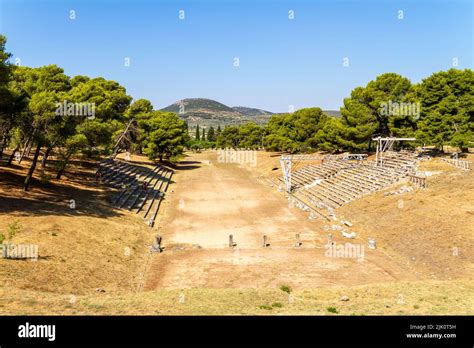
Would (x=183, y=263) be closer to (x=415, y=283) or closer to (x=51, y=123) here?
(x=415, y=283)

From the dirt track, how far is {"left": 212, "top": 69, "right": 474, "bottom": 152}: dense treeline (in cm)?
2380

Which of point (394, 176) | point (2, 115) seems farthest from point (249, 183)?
point (2, 115)

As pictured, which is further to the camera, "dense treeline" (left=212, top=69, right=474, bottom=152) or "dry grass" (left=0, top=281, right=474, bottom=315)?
"dense treeline" (left=212, top=69, right=474, bottom=152)

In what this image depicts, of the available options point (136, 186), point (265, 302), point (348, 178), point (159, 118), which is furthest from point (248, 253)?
point (159, 118)

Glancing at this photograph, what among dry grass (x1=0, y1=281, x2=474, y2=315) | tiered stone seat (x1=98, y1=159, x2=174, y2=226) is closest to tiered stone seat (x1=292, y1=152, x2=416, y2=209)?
tiered stone seat (x1=98, y1=159, x2=174, y2=226)

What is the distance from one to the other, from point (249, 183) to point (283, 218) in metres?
25.4

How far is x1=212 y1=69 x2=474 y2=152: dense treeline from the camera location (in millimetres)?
47969

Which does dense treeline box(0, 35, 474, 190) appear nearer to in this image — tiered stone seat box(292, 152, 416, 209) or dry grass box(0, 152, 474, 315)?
dry grass box(0, 152, 474, 315)

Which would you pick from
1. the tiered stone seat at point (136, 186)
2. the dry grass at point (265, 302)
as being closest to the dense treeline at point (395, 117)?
the tiered stone seat at point (136, 186)

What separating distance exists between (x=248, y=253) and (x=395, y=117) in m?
43.5

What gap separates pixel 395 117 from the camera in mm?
57938

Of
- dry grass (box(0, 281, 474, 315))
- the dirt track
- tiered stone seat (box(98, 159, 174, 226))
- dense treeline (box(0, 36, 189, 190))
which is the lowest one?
the dirt track
